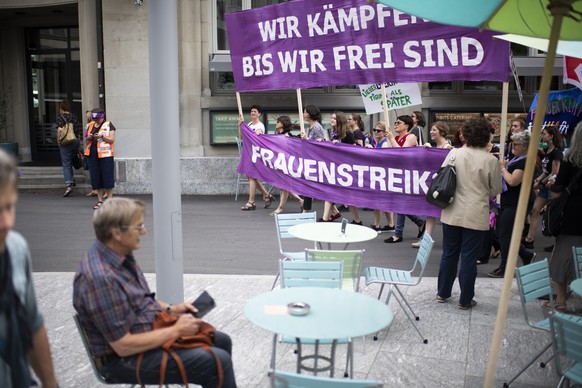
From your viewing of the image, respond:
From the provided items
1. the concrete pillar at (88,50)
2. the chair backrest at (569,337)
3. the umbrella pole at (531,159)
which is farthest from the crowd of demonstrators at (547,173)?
the concrete pillar at (88,50)

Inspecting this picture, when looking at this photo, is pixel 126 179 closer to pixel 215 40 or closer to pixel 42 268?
pixel 215 40

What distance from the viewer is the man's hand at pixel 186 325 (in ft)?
11.3

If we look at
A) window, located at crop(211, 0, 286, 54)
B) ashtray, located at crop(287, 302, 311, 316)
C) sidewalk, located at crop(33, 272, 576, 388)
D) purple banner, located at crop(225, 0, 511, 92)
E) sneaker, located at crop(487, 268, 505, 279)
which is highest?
window, located at crop(211, 0, 286, 54)

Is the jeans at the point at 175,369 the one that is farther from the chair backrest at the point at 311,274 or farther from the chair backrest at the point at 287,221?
the chair backrest at the point at 287,221

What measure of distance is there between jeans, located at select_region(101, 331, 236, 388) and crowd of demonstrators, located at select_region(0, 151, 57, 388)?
2.30 feet

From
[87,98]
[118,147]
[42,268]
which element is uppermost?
[87,98]

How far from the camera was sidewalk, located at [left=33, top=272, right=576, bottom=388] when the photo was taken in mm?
4664

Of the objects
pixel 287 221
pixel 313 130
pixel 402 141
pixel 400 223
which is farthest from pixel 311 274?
pixel 313 130

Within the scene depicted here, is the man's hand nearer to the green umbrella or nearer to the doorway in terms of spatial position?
the green umbrella

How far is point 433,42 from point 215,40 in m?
8.31

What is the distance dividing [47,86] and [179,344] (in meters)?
15.6

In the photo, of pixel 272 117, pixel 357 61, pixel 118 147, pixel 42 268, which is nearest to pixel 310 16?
pixel 357 61

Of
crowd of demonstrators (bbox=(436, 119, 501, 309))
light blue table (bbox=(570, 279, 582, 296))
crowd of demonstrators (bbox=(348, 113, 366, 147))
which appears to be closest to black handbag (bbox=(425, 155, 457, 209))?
crowd of demonstrators (bbox=(436, 119, 501, 309))

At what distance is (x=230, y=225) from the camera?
35.0ft
